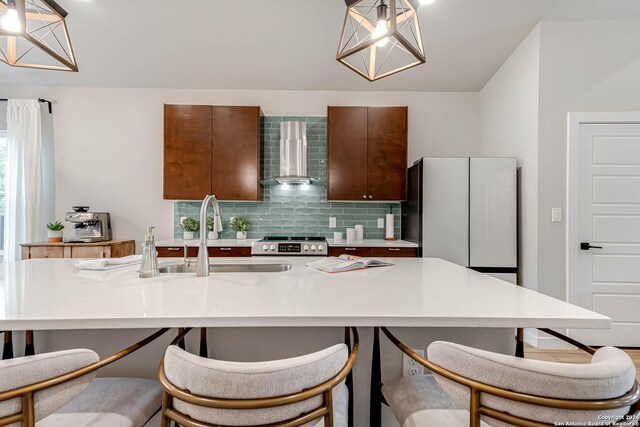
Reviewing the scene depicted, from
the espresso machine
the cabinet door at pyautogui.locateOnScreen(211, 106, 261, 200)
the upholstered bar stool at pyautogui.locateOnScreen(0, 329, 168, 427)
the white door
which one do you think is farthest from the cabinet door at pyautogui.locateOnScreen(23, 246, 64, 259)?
the white door

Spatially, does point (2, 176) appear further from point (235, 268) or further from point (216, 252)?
point (235, 268)

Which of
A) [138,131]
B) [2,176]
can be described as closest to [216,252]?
[138,131]

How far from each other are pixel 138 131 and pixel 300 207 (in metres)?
2.19

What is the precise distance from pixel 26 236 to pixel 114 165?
1226 millimetres

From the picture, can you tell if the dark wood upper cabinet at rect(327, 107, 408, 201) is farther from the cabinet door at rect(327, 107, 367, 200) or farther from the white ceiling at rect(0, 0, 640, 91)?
the white ceiling at rect(0, 0, 640, 91)

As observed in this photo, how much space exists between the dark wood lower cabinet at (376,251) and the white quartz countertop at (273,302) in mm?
1729

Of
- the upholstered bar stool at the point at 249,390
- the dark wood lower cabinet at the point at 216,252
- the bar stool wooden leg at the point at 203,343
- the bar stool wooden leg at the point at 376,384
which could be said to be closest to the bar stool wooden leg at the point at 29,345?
the bar stool wooden leg at the point at 203,343

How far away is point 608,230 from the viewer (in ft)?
8.76

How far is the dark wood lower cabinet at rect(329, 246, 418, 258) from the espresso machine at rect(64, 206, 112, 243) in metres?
2.59

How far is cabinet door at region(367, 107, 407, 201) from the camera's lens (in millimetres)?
3525

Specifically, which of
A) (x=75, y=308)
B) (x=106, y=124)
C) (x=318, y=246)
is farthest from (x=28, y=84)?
(x=75, y=308)

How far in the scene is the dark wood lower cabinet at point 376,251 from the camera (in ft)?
10.7

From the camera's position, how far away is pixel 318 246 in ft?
10.6

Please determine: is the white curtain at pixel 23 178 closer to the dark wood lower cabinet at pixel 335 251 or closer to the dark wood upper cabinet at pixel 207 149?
the dark wood upper cabinet at pixel 207 149
